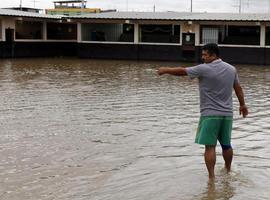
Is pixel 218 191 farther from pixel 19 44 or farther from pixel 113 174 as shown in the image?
pixel 19 44

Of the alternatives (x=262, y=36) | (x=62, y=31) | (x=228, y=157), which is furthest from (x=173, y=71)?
(x=62, y=31)

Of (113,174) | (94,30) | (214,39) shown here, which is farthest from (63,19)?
(113,174)

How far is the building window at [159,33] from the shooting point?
34.3 m

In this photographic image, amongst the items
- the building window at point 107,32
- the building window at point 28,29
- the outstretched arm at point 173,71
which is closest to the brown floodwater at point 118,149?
the outstretched arm at point 173,71

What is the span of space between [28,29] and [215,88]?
3289cm

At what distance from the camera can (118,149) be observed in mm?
7762

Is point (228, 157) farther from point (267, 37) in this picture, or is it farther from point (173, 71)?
point (267, 37)

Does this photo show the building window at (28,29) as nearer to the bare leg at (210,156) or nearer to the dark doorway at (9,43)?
the dark doorway at (9,43)

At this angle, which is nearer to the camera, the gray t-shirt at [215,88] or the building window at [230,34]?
the gray t-shirt at [215,88]

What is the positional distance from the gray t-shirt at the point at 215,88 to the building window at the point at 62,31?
3352 cm

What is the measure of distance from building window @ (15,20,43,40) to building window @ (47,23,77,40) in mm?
975

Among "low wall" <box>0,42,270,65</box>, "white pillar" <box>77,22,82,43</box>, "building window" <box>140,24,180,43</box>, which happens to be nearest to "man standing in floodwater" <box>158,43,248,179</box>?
"low wall" <box>0,42,270,65</box>

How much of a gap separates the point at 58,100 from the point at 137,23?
72.9ft

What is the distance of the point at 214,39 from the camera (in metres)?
33.3
